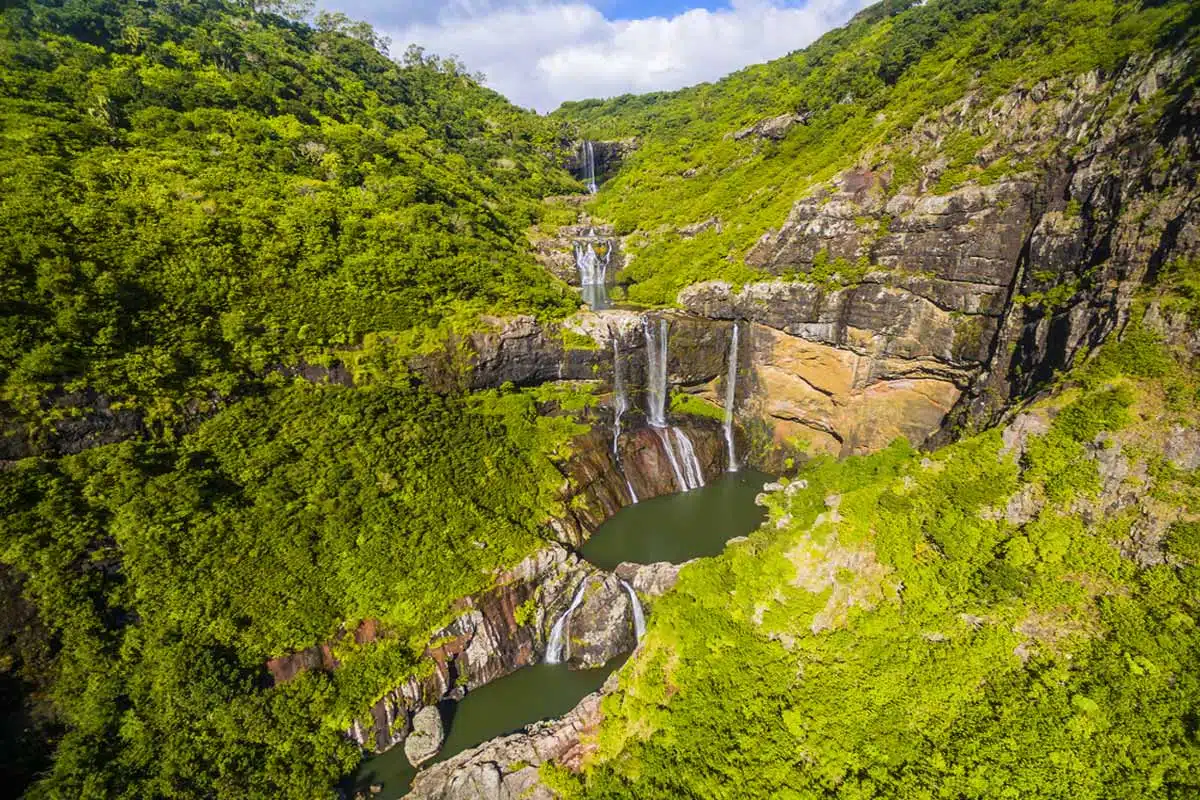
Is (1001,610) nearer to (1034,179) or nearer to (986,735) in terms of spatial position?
(986,735)

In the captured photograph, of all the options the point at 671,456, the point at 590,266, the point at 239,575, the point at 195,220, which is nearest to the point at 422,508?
the point at 239,575

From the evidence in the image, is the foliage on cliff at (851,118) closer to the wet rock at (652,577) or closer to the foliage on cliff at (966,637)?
the foliage on cliff at (966,637)

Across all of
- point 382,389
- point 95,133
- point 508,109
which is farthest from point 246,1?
point 382,389

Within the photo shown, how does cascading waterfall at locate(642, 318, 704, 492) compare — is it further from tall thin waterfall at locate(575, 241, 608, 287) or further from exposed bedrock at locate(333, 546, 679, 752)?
tall thin waterfall at locate(575, 241, 608, 287)

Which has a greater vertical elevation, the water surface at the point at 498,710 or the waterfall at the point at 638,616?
the waterfall at the point at 638,616

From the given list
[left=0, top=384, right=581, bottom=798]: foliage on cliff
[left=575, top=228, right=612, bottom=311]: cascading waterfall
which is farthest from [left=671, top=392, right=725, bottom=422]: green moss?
[left=575, top=228, right=612, bottom=311]: cascading waterfall

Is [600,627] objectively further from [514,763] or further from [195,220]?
[195,220]

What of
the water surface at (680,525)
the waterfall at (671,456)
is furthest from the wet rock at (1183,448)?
the waterfall at (671,456)
